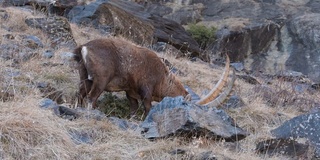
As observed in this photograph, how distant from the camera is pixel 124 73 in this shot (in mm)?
7496

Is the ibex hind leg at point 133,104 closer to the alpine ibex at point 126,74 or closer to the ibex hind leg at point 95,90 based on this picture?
the alpine ibex at point 126,74

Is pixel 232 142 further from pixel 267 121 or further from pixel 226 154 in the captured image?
pixel 267 121

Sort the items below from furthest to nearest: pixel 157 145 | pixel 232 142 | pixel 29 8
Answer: pixel 29 8 → pixel 232 142 → pixel 157 145

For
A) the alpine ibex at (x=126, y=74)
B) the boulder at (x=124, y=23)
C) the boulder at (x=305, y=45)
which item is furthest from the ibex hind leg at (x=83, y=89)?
the boulder at (x=305, y=45)

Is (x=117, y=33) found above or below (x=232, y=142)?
below

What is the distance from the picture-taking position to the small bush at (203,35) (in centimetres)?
2077

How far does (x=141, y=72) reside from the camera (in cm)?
778

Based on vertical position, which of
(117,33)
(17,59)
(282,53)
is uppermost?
(17,59)

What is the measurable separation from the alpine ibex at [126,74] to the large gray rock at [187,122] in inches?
44.6

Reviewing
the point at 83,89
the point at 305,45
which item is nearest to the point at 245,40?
the point at 305,45

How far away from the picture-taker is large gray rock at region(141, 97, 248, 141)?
5734 mm

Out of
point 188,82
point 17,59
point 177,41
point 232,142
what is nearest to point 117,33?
point 177,41

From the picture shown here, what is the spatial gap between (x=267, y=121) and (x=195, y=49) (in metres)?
8.12

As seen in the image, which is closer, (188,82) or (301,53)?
(188,82)
